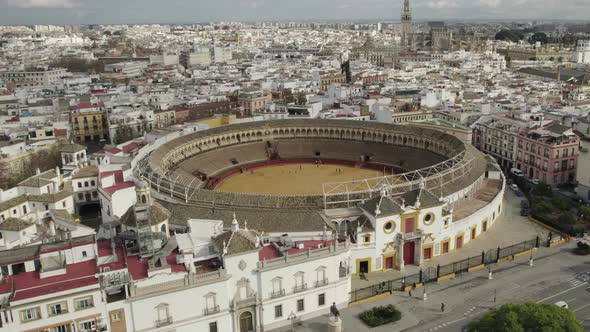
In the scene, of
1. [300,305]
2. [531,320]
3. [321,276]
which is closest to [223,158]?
[321,276]

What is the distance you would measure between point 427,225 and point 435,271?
4211 mm

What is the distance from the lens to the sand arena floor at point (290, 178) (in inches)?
2790

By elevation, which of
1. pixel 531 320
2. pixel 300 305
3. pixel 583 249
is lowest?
pixel 583 249

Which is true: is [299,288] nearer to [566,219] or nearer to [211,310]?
[211,310]

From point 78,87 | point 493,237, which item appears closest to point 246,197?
point 493,237

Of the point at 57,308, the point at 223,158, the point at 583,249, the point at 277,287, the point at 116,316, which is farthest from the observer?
the point at 223,158

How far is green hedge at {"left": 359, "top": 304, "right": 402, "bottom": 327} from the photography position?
38094 mm

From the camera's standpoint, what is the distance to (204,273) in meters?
34.9

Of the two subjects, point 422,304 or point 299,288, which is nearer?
point 299,288

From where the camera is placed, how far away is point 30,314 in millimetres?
30672

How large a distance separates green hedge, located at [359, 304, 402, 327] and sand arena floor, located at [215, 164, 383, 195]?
29.9 metres

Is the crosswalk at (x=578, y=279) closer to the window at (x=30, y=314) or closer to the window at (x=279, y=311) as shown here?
the window at (x=279, y=311)

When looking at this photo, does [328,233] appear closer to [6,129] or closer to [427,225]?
[427,225]

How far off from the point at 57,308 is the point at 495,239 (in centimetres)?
4080
